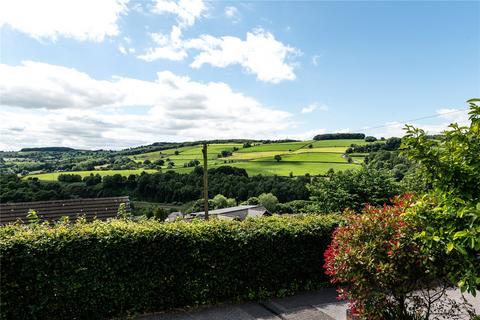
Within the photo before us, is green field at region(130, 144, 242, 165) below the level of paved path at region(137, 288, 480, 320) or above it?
above

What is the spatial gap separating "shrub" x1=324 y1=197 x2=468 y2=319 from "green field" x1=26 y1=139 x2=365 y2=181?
36867 mm

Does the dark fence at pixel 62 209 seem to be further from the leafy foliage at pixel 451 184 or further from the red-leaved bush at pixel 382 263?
the leafy foliage at pixel 451 184

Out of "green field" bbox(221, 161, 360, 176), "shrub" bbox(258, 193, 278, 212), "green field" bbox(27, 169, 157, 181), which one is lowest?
"shrub" bbox(258, 193, 278, 212)

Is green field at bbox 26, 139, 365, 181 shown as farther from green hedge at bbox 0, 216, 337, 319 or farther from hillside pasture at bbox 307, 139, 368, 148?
green hedge at bbox 0, 216, 337, 319

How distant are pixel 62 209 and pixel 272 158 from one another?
38163 mm

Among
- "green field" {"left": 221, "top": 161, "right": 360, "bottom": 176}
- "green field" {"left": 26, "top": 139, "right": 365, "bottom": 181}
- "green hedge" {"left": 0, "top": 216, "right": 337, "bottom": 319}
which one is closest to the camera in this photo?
"green hedge" {"left": 0, "top": 216, "right": 337, "bottom": 319}

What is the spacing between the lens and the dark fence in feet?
49.2

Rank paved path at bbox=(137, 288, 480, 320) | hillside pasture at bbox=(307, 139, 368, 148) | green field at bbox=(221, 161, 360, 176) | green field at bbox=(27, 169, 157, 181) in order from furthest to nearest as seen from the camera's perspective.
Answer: hillside pasture at bbox=(307, 139, 368, 148) → green field at bbox=(221, 161, 360, 176) → green field at bbox=(27, 169, 157, 181) → paved path at bbox=(137, 288, 480, 320)

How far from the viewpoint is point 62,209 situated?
15.8m

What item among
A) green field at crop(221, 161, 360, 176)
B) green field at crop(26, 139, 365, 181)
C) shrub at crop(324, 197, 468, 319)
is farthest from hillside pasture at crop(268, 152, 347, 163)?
shrub at crop(324, 197, 468, 319)

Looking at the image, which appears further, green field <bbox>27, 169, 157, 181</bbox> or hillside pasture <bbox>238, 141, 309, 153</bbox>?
hillside pasture <bbox>238, 141, 309, 153</bbox>

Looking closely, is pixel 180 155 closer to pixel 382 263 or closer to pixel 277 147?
pixel 277 147

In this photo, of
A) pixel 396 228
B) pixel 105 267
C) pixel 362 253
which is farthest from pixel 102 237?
pixel 396 228

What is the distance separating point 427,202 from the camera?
4.19 metres
